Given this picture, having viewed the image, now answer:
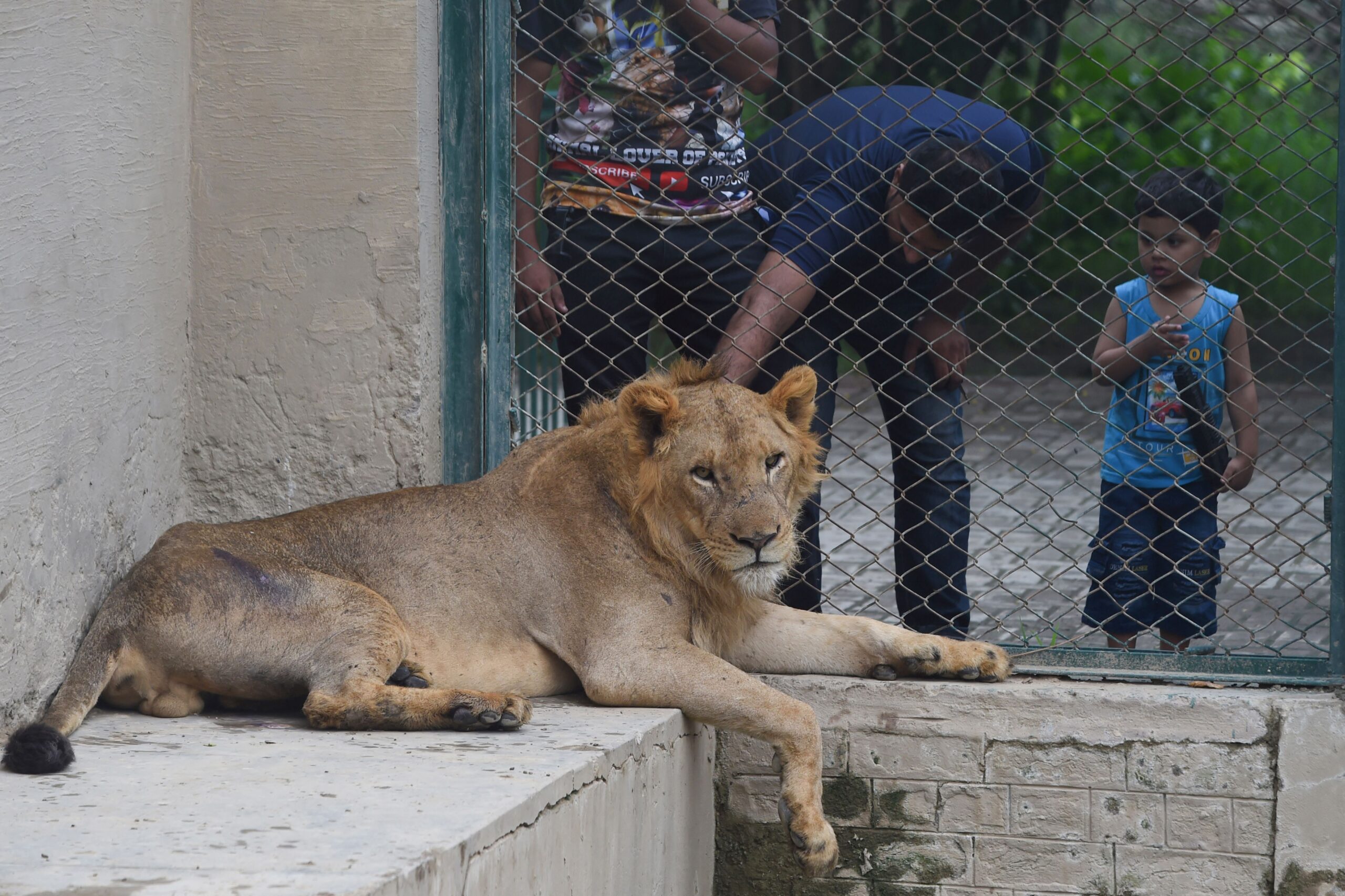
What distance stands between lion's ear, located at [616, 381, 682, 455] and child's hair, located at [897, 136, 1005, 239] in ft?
4.07

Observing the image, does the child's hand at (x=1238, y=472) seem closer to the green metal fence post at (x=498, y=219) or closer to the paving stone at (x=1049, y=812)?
the paving stone at (x=1049, y=812)

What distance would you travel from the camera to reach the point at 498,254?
15.3ft

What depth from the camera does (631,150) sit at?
475cm

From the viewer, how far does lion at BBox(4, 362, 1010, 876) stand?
11.9 ft

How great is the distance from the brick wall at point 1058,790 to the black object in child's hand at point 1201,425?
0.84 metres

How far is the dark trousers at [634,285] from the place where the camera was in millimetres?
4773

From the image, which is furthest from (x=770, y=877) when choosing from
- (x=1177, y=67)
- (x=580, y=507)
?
(x=1177, y=67)

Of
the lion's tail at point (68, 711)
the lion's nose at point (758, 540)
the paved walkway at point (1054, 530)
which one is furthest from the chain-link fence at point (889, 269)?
the lion's tail at point (68, 711)

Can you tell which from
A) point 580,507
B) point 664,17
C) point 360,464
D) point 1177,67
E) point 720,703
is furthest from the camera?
point 1177,67

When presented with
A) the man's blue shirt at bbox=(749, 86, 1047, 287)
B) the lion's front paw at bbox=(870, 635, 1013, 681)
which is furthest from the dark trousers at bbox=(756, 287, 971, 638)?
the lion's front paw at bbox=(870, 635, 1013, 681)

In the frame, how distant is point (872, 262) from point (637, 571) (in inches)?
61.1

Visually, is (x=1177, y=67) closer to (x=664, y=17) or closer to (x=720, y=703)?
(x=664, y=17)

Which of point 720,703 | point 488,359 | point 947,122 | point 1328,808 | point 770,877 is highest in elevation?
point 947,122

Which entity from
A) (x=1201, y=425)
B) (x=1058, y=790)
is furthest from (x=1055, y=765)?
(x=1201, y=425)
